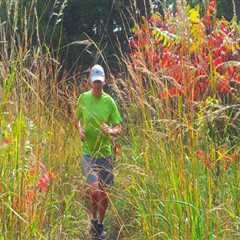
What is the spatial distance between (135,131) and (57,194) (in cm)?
98

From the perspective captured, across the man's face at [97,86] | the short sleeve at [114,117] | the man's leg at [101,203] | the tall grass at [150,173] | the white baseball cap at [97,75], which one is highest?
the tall grass at [150,173]

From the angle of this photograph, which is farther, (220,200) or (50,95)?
(50,95)

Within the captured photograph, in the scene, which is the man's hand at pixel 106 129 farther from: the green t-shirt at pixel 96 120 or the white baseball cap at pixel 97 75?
the white baseball cap at pixel 97 75

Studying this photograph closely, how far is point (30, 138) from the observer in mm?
4242

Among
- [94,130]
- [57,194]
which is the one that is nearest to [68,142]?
[94,130]

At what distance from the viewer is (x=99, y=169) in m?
5.54

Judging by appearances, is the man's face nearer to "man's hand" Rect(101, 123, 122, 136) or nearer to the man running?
the man running

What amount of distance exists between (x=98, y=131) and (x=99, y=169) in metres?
0.54

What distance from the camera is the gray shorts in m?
5.52

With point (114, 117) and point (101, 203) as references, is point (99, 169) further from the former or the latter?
point (114, 117)

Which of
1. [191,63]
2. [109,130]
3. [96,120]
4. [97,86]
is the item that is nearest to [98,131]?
[96,120]

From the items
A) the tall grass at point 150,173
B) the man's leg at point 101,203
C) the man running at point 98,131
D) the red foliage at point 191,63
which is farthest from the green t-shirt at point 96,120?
the tall grass at point 150,173

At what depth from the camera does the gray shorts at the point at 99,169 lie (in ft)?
18.1

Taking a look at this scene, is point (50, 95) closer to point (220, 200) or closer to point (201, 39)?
point (201, 39)
